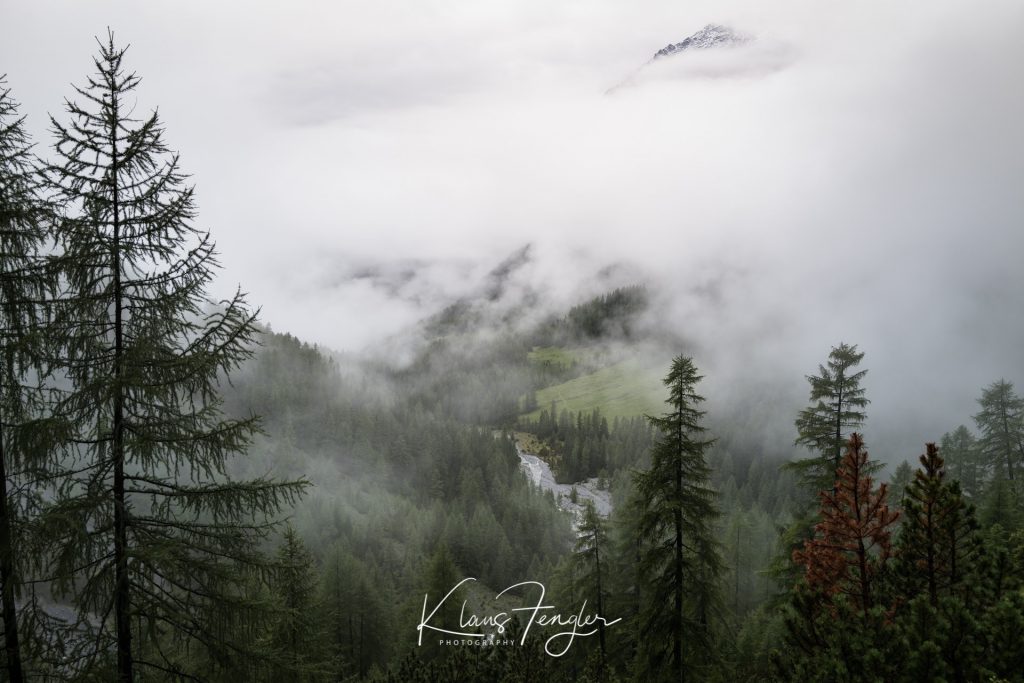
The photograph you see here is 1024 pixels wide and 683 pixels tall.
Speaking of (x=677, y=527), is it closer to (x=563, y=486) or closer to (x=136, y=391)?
(x=136, y=391)

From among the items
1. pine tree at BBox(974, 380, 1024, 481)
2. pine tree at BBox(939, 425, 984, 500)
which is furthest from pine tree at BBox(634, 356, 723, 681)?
pine tree at BBox(939, 425, 984, 500)

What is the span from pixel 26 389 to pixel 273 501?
14.0 feet

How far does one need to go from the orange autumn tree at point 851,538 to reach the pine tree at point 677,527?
7.05m

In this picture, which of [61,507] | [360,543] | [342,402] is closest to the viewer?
[61,507]

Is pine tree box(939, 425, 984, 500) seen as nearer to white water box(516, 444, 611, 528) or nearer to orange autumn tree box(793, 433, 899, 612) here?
orange autumn tree box(793, 433, 899, 612)

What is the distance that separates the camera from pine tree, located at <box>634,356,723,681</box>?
17.7 meters

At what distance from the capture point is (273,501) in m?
9.02

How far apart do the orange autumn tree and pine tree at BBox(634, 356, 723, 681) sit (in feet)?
23.1

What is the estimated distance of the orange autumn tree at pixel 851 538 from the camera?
30.4 feet

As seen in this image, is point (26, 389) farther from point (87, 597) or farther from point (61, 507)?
point (87, 597)

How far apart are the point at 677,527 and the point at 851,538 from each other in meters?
8.69

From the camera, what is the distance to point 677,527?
1756 centimetres

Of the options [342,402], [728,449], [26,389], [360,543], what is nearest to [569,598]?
[26,389]

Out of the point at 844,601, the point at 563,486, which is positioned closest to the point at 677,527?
the point at 844,601
